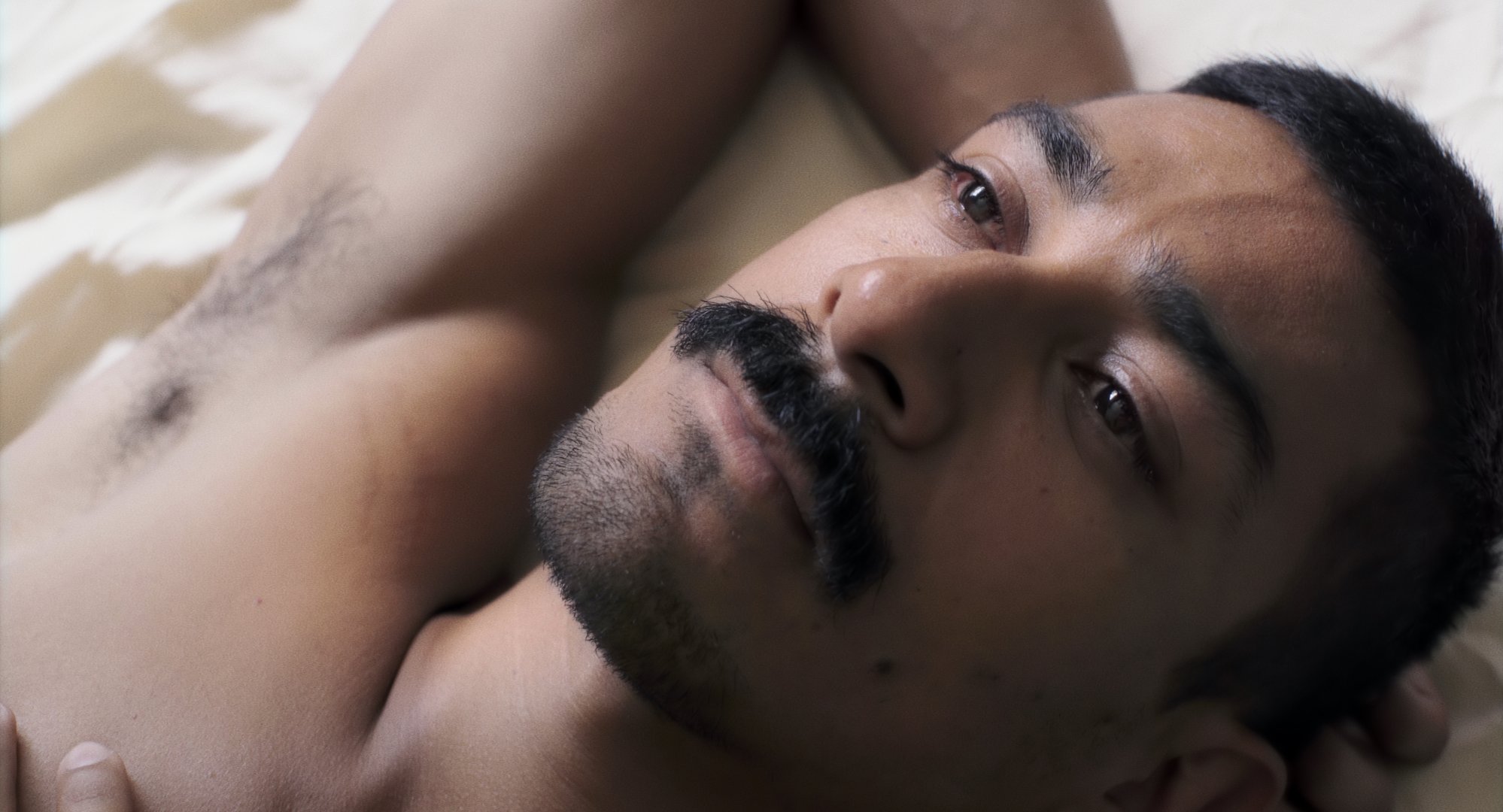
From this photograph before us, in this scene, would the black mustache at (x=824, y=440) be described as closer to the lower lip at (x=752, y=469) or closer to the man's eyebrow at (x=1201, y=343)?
the lower lip at (x=752, y=469)

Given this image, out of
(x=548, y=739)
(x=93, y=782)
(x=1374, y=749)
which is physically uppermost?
(x=93, y=782)

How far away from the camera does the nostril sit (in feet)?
2.91

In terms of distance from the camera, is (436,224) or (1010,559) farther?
(436,224)

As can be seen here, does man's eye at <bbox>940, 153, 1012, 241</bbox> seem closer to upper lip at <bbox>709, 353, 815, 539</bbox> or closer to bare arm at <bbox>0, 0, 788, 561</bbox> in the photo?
upper lip at <bbox>709, 353, 815, 539</bbox>

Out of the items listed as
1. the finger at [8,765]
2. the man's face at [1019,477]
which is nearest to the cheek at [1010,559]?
the man's face at [1019,477]

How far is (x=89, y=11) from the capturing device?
168 centimetres

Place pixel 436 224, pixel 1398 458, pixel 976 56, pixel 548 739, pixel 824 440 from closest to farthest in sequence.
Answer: pixel 824 440 → pixel 1398 458 → pixel 548 739 → pixel 436 224 → pixel 976 56

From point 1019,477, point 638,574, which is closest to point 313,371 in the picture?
point 638,574

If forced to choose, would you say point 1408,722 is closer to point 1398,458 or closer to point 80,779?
point 1398,458

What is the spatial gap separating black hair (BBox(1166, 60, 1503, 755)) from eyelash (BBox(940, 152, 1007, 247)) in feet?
0.91

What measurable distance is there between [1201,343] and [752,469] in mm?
372

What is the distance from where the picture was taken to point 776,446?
0.88 metres

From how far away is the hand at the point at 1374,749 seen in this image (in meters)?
1.15

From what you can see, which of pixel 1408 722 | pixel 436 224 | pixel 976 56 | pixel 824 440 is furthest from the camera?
pixel 976 56
